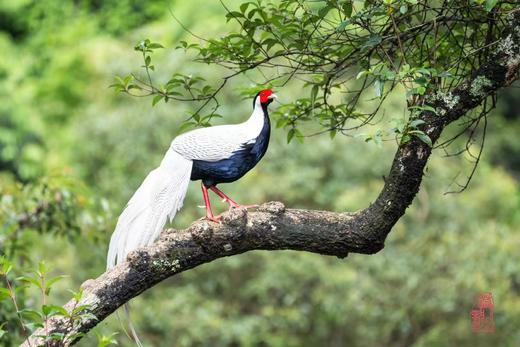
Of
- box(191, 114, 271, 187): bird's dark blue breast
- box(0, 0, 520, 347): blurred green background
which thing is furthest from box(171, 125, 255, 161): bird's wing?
box(0, 0, 520, 347): blurred green background

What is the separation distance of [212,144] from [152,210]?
318 mm

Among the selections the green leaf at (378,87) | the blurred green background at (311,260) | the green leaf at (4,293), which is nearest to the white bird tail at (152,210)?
the green leaf at (4,293)

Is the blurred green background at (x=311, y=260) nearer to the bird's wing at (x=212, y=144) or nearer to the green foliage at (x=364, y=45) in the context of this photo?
the green foliage at (x=364, y=45)

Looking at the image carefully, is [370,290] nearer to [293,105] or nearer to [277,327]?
[277,327]

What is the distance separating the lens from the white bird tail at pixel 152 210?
347cm

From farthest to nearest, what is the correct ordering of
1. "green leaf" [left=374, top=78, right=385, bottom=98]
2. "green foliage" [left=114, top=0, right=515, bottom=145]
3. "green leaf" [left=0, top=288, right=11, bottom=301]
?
"green foliage" [left=114, top=0, right=515, bottom=145], "green leaf" [left=374, top=78, right=385, bottom=98], "green leaf" [left=0, top=288, right=11, bottom=301]

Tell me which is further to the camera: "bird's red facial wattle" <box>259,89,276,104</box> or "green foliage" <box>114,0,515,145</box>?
"bird's red facial wattle" <box>259,89,276,104</box>

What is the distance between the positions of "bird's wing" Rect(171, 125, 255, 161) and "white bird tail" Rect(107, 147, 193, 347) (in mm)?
36

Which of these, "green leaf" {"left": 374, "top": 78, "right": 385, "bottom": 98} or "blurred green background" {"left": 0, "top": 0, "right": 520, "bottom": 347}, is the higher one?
"blurred green background" {"left": 0, "top": 0, "right": 520, "bottom": 347}

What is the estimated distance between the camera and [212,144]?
137 inches

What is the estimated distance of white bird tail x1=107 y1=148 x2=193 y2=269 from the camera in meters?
3.47

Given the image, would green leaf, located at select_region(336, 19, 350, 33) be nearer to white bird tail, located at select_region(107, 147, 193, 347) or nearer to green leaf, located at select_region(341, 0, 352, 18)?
green leaf, located at select_region(341, 0, 352, 18)

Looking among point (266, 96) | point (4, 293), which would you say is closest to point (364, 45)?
point (266, 96)

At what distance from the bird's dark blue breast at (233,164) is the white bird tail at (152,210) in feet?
0.17
